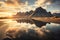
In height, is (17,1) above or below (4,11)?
above

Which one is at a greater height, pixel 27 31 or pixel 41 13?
pixel 41 13

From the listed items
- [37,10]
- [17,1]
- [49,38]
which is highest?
[17,1]

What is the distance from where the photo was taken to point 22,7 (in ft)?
17.8

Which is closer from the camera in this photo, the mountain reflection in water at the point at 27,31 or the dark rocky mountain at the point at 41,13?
the mountain reflection in water at the point at 27,31

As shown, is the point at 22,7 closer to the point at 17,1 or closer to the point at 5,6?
the point at 17,1

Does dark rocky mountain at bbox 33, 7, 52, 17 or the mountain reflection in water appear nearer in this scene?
the mountain reflection in water

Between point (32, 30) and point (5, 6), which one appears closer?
point (32, 30)

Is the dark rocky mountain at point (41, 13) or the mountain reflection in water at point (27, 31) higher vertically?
the dark rocky mountain at point (41, 13)

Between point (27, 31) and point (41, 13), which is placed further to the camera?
point (41, 13)

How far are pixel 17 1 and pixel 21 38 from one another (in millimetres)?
1406

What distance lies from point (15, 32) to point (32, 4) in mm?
1158

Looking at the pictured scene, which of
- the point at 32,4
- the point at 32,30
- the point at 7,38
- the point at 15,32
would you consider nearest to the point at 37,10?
the point at 32,4

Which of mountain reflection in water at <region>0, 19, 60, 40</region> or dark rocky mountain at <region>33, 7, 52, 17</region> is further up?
dark rocky mountain at <region>33, 7, 52, 17</region>

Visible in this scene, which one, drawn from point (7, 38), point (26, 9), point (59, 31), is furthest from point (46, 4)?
point (7, 38)
